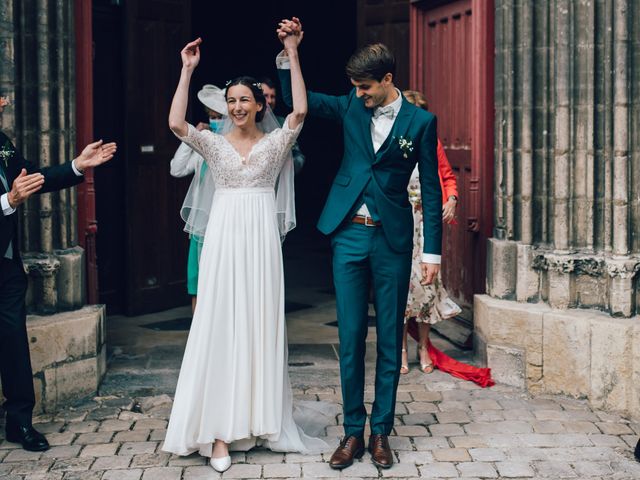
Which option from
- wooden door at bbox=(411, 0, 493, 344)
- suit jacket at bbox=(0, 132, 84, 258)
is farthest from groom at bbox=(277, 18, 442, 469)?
wooden door at bbox=(411, 0, 493, 344)

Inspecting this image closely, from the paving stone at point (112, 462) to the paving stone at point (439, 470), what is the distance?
5.02 feet

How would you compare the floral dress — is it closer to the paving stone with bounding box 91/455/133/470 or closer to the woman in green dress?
the woman in green dress

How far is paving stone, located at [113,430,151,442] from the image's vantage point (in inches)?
239

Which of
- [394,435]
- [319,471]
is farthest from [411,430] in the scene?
[319,471]

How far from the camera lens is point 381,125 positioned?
573cm

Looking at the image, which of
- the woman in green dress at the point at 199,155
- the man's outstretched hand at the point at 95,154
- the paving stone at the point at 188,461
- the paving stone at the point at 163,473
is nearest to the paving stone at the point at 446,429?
the paving stone at the point at 188,461

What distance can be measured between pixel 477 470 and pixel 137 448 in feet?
6.00

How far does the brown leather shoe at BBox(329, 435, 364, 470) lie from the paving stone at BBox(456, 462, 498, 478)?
0.52 metres

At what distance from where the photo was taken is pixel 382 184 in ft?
18.6

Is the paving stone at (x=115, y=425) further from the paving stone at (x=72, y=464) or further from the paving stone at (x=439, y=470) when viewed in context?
the paving stone at (x=439, y=470)

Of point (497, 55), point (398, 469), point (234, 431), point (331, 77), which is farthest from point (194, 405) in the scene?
point (331, 77)

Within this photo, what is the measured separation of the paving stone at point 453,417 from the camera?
640 centimetres

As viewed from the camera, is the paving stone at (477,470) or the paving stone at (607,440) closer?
the paving stone at (477,470)

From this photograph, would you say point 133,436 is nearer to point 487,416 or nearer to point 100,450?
point 100,450
